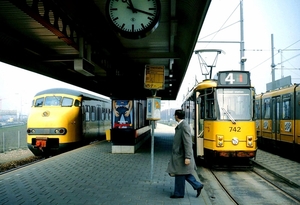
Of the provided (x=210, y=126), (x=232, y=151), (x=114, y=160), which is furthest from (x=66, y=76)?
(x=232, y=151)

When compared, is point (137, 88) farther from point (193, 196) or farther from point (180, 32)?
point (193, 196)

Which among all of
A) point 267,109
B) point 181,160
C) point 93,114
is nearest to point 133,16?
point 181,160

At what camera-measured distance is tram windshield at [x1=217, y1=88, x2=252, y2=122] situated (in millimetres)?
11242

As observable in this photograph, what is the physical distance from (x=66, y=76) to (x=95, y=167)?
18.3 feet

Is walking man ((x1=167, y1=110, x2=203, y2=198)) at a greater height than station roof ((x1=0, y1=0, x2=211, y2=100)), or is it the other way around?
station roof ((x1=0, y1=0, x2=211, y2=100))

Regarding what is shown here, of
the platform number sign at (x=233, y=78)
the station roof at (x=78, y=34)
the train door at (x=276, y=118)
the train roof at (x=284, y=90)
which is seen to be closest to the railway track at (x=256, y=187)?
the platform number sign at (x=233, y=78)

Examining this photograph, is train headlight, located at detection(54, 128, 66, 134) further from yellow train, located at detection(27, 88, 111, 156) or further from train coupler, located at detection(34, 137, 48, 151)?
train coupler, located at detection(34, 137, 48, 151)

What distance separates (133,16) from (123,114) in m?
9.58

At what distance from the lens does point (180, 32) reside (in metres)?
9.45

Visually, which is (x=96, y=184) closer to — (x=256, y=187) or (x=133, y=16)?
(x=256, y=187)

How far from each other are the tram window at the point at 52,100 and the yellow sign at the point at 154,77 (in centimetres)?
877

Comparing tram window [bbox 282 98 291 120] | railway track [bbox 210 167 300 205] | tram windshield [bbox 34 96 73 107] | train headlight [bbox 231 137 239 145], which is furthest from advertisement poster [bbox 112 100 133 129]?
tram window [bbox 282 98 291 120]

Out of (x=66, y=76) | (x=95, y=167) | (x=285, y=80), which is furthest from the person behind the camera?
(x=285, y=80)

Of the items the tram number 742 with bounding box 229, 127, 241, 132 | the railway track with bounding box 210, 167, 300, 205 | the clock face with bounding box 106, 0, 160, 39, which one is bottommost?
the railway track with bounding box 210, 167, 300, 205
